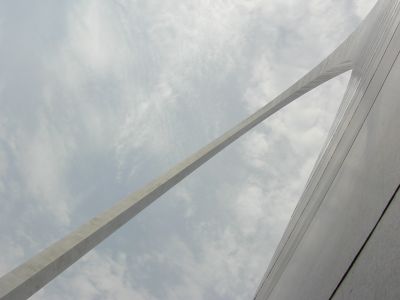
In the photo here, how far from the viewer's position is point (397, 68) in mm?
3412

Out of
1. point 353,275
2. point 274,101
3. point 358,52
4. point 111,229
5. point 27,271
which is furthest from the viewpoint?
point 274,101

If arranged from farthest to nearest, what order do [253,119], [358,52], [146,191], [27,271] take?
[253,119] < [358,52] < [146,191] < [27,271]

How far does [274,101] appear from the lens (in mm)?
16750

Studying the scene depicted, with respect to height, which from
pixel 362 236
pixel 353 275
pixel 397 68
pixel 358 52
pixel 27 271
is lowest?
pixel 27 271

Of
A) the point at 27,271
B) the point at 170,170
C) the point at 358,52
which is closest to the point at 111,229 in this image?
the point at 27,271

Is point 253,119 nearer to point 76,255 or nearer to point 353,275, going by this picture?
point 76,255

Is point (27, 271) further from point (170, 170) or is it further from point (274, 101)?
point (274, 101)

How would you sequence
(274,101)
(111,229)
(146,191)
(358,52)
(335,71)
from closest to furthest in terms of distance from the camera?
(111,229), (146,191), (358,52), (335,71), (274,101)

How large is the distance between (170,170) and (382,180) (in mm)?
5460

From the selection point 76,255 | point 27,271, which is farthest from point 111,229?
point 27,271

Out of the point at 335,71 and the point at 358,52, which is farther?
the point at 335,71

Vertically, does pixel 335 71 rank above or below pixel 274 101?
above

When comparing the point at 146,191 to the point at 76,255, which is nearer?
the point at 76,255

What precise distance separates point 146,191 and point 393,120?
4.08 metres
